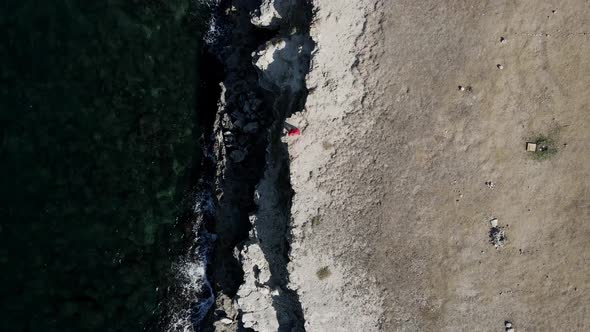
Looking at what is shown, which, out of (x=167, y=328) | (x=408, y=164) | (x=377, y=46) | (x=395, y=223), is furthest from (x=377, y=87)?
(x=167, y=328)

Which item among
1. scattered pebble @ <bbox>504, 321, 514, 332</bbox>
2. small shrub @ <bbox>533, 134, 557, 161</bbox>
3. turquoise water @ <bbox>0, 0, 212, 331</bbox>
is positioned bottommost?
scattered pebble @ <bbox>504, 321, 514, 332</bbox>

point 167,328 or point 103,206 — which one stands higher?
point 103,206

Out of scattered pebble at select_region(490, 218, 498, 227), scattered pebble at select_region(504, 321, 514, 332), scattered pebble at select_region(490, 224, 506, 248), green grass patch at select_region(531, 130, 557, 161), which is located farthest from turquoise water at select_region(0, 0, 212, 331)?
scattered pebble at select_region(504, 321, 514, 332)

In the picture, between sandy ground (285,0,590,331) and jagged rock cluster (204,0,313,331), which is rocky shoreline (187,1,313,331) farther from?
sandy ground (285,0,590,331)

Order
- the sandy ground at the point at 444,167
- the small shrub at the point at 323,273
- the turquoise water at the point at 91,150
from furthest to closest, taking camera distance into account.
Result: the turquoise water at the point at 91,150 → the small shrub at the point at 323,273 → the sandy ground at the point at 444,167

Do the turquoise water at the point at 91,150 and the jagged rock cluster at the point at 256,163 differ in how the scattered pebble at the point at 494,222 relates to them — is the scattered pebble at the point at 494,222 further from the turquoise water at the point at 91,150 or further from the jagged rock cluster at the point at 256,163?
the turquoise water at the point at 91,150

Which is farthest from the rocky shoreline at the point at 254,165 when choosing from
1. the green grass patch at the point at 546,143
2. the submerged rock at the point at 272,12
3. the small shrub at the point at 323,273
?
the green grass patch at the point at 546,143

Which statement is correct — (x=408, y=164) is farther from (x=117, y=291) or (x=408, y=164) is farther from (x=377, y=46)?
(x=117, y=291)
